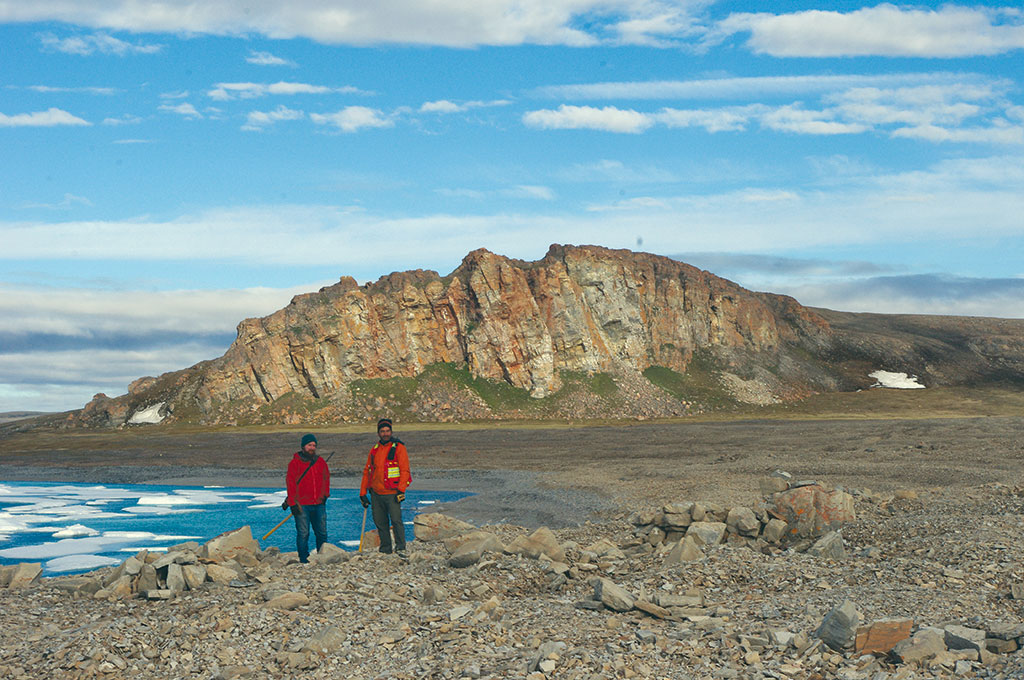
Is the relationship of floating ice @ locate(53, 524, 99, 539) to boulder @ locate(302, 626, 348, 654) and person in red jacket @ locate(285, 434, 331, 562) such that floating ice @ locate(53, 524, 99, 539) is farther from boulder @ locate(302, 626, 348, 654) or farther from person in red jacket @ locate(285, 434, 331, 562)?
boulder @ locate(302, 626, 348, 654)

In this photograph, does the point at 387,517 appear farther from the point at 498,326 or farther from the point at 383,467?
the point at 498,326

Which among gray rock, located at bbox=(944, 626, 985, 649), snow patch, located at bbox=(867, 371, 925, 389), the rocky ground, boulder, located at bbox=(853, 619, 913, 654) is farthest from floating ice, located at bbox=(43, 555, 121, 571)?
snow patch, located at bbox=(867, 371, 925, 389)

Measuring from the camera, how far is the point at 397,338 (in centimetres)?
9775

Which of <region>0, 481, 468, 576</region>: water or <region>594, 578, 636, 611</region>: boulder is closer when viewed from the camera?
<region>594, 578, 636, 611</region>: boulder

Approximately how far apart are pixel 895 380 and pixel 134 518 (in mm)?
98337

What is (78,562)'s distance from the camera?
21.6 metres

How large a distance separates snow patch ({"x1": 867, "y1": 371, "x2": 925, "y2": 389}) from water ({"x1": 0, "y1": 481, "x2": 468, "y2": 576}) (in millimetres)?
84665

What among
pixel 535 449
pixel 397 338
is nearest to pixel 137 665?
pixel 535 449

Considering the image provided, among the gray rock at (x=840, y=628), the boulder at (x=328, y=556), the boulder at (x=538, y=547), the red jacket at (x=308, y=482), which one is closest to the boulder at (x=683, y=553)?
the boulder at (x=538, y=547)

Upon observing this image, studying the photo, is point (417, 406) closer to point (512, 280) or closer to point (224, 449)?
point (512, 280)

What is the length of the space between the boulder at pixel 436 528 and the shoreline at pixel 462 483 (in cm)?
656

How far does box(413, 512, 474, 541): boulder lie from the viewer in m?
19.3

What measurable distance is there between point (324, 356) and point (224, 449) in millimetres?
31505

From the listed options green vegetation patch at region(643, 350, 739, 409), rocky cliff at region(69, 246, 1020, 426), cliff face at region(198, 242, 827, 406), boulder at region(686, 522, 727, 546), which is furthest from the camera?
green vegetation patch at region(643, 350, 739, 409)
